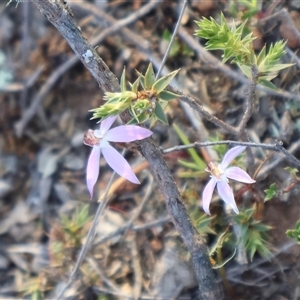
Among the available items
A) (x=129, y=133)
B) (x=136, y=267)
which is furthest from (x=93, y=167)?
(x=136, y=267)

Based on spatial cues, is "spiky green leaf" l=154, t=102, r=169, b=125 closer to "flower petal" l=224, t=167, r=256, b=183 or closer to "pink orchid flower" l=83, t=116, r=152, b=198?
"pink orchid flower" l=83, t=116, r=152, b=198

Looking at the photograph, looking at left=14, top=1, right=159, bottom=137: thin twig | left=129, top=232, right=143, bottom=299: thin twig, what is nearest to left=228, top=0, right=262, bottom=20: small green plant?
left=14, top=1, right=159, bottom=137: thin twig

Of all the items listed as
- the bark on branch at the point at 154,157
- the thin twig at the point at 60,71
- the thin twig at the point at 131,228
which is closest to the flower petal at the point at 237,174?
the bark on branch at the point at 154,157

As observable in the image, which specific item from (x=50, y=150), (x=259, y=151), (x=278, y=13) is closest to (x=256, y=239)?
(x=259, y=151)

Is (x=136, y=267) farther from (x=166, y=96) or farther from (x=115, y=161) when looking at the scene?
(x=166, y=96)

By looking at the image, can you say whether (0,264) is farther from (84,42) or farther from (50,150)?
(84,42)

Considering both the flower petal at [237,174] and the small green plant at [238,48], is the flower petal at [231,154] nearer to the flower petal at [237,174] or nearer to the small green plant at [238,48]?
the flower petal at [237,174]
